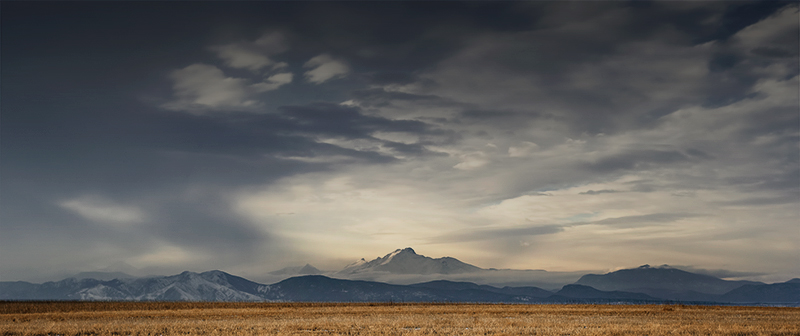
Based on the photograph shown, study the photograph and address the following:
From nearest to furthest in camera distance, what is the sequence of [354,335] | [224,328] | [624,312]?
[354,335]
[224,328]
[624,312]

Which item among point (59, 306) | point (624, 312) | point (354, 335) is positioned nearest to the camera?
point (354, 335)

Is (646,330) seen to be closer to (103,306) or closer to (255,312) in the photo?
(255,312)

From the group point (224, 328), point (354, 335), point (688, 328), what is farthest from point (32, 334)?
point (688, 328)

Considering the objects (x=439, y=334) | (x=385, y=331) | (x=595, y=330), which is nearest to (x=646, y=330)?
(x=595, y=330)

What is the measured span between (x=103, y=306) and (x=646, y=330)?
221 feet

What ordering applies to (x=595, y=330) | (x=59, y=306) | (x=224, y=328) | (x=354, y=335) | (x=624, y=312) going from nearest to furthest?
(x=354, y=335) < (x=595, y=330) < (x=224, y=328) < (x=624, y=312) < (x=59, y=306)

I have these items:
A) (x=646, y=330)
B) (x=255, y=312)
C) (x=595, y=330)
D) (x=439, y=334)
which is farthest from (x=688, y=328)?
(x=255, y=312)

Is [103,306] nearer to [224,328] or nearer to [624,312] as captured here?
[224,328]

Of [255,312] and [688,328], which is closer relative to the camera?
[688,328]

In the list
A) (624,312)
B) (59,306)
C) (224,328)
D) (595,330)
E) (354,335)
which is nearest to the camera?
(354,335)

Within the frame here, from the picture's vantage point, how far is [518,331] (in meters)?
34.3

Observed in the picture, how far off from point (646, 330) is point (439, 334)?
43.6 feet

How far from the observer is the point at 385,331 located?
112 ft

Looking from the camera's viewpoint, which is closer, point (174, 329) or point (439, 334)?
point (439, 334)
